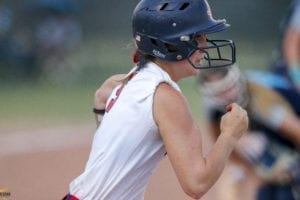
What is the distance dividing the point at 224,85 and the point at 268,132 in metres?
0.75

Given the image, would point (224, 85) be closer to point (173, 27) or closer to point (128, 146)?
point (173, 27)

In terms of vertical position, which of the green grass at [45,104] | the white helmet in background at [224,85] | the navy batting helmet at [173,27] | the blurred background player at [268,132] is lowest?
the green grass at [45,104]

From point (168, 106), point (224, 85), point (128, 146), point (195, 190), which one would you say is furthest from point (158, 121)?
point (224, 85)

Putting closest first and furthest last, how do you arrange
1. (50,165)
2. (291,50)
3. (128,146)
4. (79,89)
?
(128,146)
(291,50)
(50,165)
(79,89)

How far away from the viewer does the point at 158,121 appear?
3889mm

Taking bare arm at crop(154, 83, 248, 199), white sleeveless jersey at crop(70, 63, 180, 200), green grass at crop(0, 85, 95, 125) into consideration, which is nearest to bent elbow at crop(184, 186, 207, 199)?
bare arm at crop(154, 83, 248, 199)

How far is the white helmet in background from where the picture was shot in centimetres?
607

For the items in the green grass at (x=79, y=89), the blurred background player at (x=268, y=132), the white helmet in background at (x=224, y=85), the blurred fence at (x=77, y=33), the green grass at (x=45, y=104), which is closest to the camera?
the white helmet in background at (x=224, y=85)

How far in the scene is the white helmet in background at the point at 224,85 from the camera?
607 cm

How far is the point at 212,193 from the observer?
336 inches

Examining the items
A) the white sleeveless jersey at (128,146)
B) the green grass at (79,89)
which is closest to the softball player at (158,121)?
the white sleeveless jersey at (128,146)

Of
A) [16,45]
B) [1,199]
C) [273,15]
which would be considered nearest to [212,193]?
[1,199]

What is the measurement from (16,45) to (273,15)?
481 centimetres

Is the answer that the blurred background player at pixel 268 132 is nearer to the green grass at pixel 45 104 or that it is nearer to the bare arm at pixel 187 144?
the bare arm at pixel 187 144
